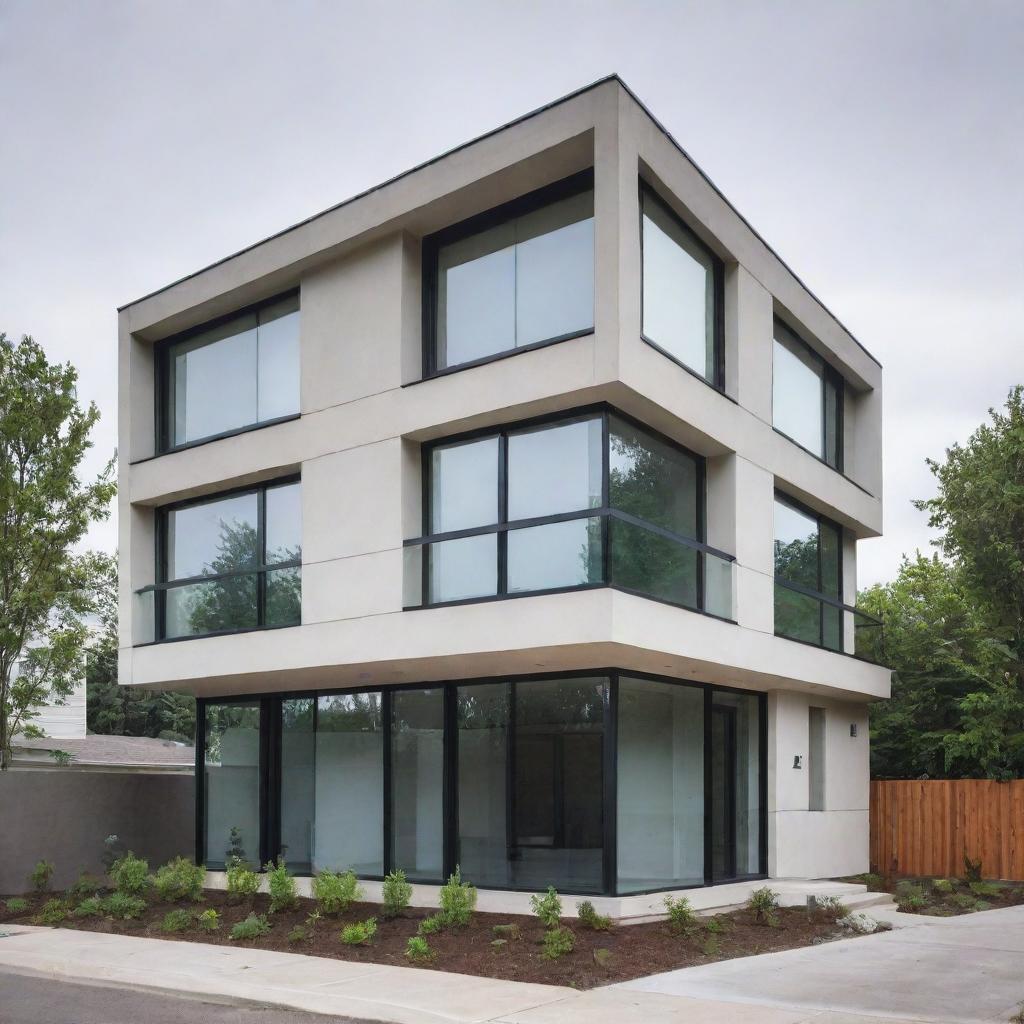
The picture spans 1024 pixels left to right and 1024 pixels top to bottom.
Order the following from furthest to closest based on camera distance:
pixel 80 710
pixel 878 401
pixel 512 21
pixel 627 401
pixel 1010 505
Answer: pixel 80 710, pixel 878 401, pixel 1010 505, pixel 512 21, pixel 627 401

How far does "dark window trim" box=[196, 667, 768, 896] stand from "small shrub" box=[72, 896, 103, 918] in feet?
8.07

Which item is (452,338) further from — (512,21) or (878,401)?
(878,401)

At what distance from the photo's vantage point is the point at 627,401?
1383 cm

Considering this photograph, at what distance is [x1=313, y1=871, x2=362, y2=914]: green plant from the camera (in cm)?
1450

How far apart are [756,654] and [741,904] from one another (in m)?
3.30

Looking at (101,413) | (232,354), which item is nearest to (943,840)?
(232,354)

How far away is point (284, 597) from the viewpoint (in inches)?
651

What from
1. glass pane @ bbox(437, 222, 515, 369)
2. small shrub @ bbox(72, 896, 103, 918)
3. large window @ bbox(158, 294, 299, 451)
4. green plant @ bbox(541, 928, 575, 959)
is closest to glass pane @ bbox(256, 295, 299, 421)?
large window @ bbox(158, 294, 299, 451)

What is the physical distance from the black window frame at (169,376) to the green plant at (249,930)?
6.83 meters

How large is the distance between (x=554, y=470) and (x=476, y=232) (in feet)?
11.3

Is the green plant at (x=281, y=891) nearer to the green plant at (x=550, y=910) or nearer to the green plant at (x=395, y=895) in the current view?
the green plant at (x=395, y=895)

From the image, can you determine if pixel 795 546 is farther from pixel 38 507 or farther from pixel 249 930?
pixel 38 507

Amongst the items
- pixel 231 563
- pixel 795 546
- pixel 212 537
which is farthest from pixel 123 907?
pixel 795 546

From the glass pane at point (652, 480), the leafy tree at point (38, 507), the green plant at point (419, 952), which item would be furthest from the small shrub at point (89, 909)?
the glass pane at point (652, 480)
